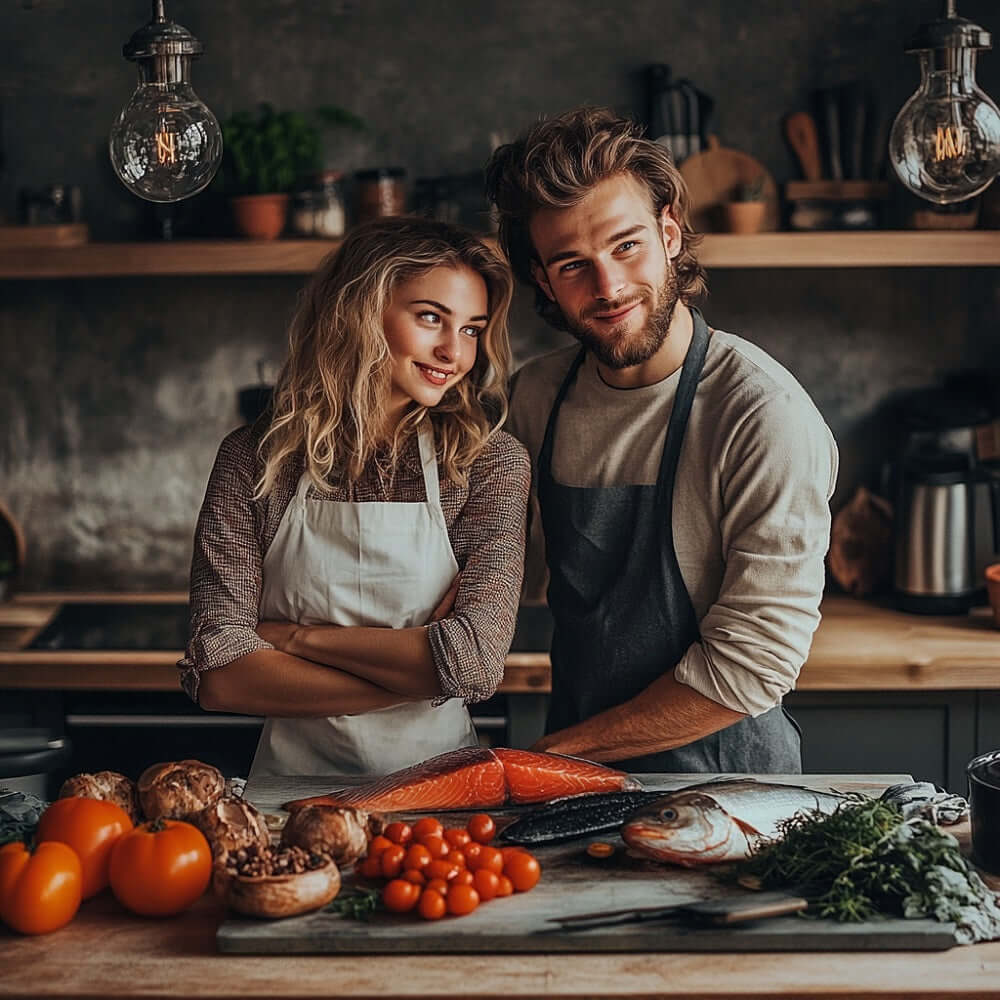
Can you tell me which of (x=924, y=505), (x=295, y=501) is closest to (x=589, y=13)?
(x=924, y=505)

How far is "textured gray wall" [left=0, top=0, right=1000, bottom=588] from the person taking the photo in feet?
12.3

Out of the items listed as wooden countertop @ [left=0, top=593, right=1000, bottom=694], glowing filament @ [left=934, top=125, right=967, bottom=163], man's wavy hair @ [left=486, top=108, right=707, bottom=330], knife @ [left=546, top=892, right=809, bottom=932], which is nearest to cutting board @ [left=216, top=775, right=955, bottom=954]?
knife @ [left=546, top=892, right=809, bottom=932]

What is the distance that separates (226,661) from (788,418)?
979 mm

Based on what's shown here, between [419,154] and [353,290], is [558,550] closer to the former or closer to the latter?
[353,290]

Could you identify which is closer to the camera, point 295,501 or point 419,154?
point 295,501

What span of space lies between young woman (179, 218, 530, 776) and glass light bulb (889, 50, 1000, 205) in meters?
0.73

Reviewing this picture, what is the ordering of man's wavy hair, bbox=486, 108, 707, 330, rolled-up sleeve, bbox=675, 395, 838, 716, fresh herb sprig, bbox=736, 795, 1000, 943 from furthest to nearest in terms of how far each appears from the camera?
man's wavy hair, bbox=486, 108, 707, 330 → rolled-up sleeve, bbox=675, 395, 838, 716 → fresh herb sprig, bbox=736, 795, 1000, 943

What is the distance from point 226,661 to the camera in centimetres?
210

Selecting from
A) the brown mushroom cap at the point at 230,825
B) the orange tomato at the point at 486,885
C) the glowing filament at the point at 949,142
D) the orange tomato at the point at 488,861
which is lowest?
the orange tomato at the point at 486,885

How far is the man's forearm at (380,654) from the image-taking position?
6.93ft

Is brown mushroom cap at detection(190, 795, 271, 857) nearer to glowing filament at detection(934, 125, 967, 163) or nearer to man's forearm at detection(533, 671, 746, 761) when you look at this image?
man's forearm at detection(533, 671, 746, 761)

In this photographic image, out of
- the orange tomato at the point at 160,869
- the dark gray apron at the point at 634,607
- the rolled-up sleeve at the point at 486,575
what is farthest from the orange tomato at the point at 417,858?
the dark gray apron at the point at 634,607

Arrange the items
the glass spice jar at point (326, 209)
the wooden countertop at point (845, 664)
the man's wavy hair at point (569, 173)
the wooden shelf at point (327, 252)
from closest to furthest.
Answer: the man's wavy hair at point (569, 173), the wooden countertop at point (845, 664), the wooden shelf at point (327, 252), the glass spice jar at point (326, 209)

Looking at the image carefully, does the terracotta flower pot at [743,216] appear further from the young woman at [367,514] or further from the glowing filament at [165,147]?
the glowing filament at [165,147]
